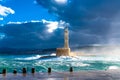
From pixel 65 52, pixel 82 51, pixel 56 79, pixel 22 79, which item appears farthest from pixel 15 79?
pixel 82 51

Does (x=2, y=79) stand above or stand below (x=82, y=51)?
below

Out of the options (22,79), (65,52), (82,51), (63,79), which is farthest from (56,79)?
(82,51)

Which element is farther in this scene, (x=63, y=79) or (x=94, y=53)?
(x=94, y=53)

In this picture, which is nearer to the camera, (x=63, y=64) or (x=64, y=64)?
(x=63, y=64)

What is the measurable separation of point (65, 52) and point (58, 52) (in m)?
3.50

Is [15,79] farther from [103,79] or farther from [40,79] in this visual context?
[103,79]

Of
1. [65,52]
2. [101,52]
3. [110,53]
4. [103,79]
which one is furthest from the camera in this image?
[101,52]

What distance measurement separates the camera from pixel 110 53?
584ft

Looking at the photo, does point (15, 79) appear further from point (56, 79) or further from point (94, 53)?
point (94, 53)

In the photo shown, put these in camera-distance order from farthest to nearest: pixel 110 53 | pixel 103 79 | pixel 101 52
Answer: pixel 101 52 < pixel 110 53 < pixel 103 79

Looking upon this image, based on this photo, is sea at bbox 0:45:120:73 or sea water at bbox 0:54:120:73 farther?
sea water at bbox 0:54:120:73

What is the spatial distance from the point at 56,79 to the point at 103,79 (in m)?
5.10

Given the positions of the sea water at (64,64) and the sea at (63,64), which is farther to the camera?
the sea water at (64,64)

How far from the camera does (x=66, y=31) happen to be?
121812 mm
